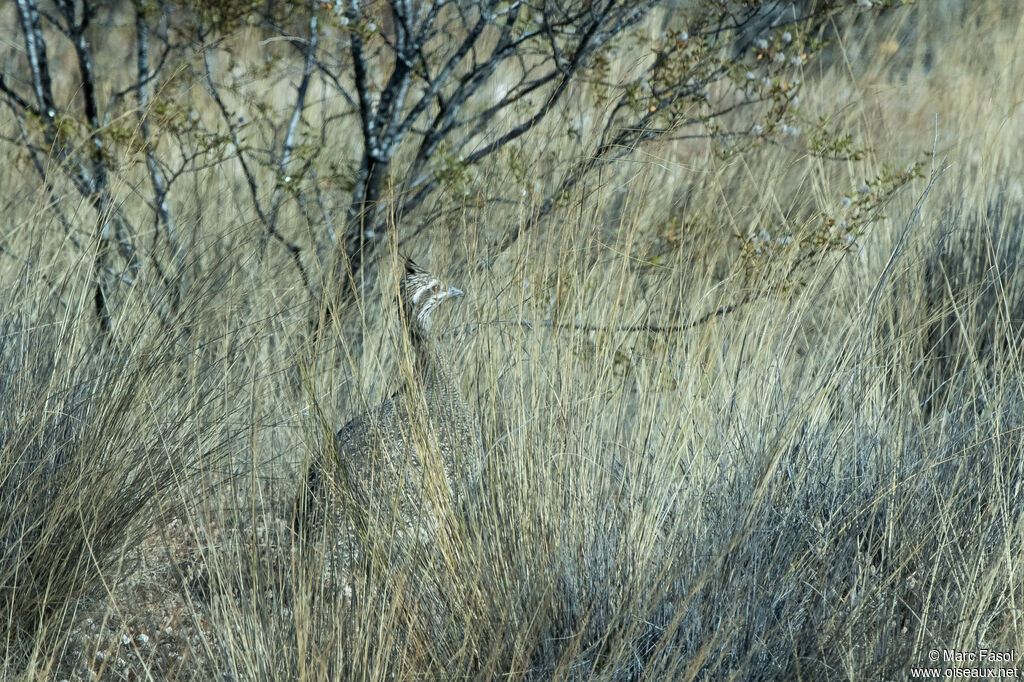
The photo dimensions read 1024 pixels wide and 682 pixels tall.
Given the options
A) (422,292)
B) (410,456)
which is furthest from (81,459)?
(422,292)

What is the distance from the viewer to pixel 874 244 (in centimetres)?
344

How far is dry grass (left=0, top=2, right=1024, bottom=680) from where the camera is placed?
5.29 feet

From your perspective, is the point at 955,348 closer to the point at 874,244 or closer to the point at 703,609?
the point at 874,244

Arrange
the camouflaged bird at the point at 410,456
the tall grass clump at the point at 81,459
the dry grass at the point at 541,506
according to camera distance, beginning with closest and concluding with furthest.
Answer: the dry grass at the point at 541,506 < the camouflaged bird at the point at 410,456 < the tall grass clump at the point at 81,459

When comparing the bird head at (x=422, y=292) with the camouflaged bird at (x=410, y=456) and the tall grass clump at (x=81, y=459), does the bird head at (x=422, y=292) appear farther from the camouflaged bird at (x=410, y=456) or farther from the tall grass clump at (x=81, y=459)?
the tall grass clump at (x=81, y=459)

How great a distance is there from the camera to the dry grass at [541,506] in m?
1.61

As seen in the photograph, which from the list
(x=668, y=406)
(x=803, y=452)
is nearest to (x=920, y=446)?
(x=803, y=452)

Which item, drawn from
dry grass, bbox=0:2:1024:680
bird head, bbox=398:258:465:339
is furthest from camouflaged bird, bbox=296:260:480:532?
bird head, bbox=398:258:465:339

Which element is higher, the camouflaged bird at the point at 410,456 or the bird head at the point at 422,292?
the bird head at the point at 422,292

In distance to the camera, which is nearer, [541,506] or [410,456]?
[541,506]

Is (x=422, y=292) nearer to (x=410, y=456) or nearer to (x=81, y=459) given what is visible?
(x=410, y=456)

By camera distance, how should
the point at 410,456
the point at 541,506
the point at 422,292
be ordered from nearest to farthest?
the point at 541,506 → the point at 410,456 → the point at 422,292

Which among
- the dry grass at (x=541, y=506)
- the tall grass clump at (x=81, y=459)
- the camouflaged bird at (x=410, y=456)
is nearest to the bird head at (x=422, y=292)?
the dry grass at (x=541, y=506)

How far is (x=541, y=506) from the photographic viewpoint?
1.74m
